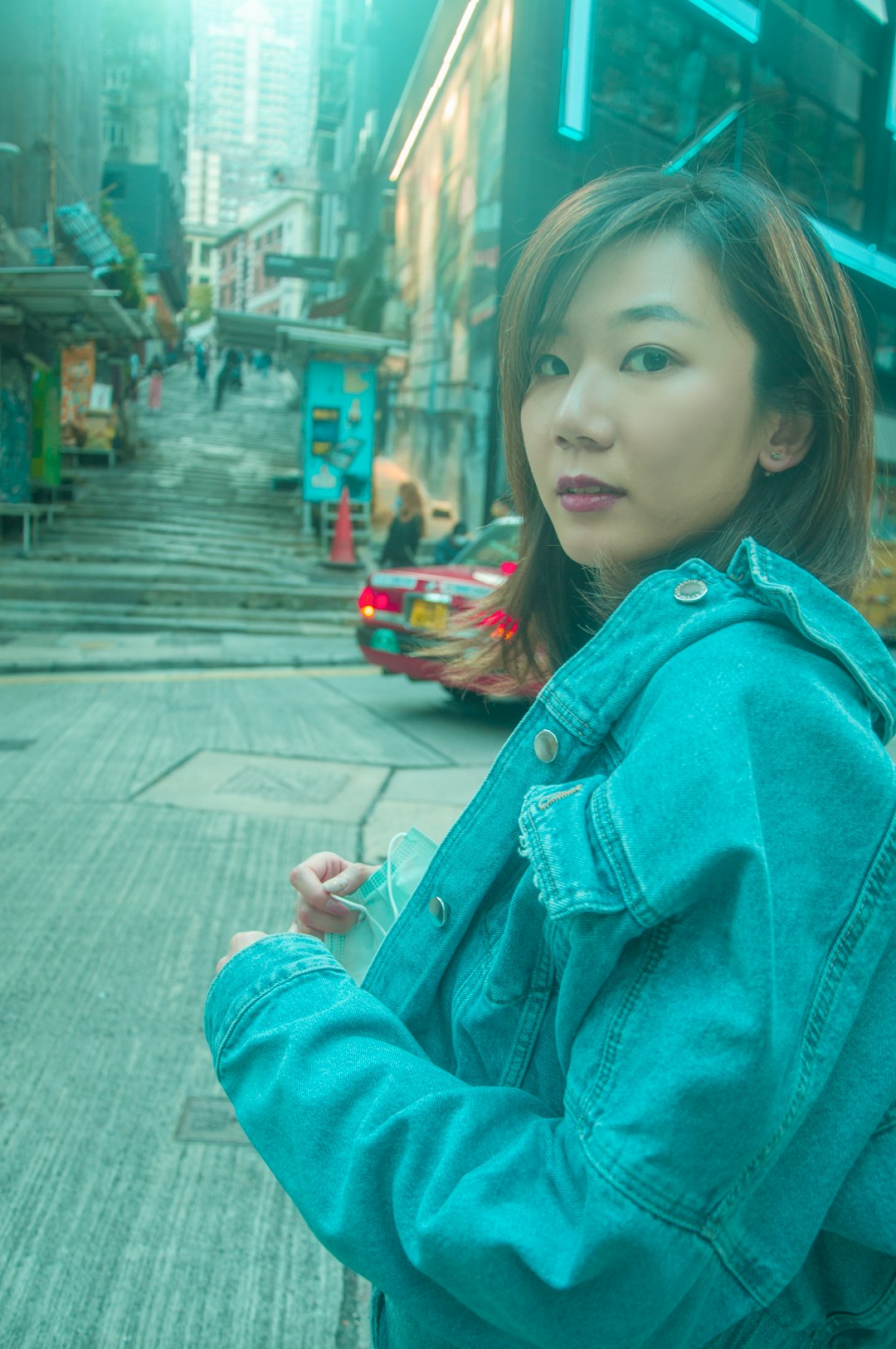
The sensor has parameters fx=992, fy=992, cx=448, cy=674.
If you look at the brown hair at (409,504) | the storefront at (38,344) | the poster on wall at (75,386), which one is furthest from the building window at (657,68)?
the poster on wall at (75,386)

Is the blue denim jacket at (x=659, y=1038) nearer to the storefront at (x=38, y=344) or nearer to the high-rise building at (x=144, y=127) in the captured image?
the storefront at (x=38, y=344)

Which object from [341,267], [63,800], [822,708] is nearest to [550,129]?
[63,800]

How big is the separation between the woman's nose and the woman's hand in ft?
1.80

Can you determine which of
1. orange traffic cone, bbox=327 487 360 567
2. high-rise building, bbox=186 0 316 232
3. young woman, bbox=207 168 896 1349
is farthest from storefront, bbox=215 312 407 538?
high-rise building, bbox=186 0 316 232

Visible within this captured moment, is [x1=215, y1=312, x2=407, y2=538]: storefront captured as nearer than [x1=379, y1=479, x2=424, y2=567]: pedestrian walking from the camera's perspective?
No

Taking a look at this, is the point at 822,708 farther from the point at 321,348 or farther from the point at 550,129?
the point at 321,348

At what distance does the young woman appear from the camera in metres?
0.68

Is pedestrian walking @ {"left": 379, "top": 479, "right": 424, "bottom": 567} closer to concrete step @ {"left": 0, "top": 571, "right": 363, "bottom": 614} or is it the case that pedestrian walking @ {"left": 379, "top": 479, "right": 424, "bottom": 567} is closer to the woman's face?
concrete step @ {"left": 0, "top": 571, "right": 363, "bottom": 614}

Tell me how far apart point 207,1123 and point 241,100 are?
8154 inches

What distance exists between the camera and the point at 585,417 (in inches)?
37.5

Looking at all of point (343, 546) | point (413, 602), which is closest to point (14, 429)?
point (343, 546)

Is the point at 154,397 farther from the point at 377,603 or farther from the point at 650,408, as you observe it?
the point at 650,408

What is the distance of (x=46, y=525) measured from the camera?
16.1m

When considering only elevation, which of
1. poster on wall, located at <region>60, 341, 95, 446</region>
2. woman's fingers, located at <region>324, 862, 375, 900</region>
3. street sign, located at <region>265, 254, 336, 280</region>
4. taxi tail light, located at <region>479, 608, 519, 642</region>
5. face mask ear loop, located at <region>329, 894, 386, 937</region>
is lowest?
face mask ear loop, located at <region>329, 894, 386, 937</region>
